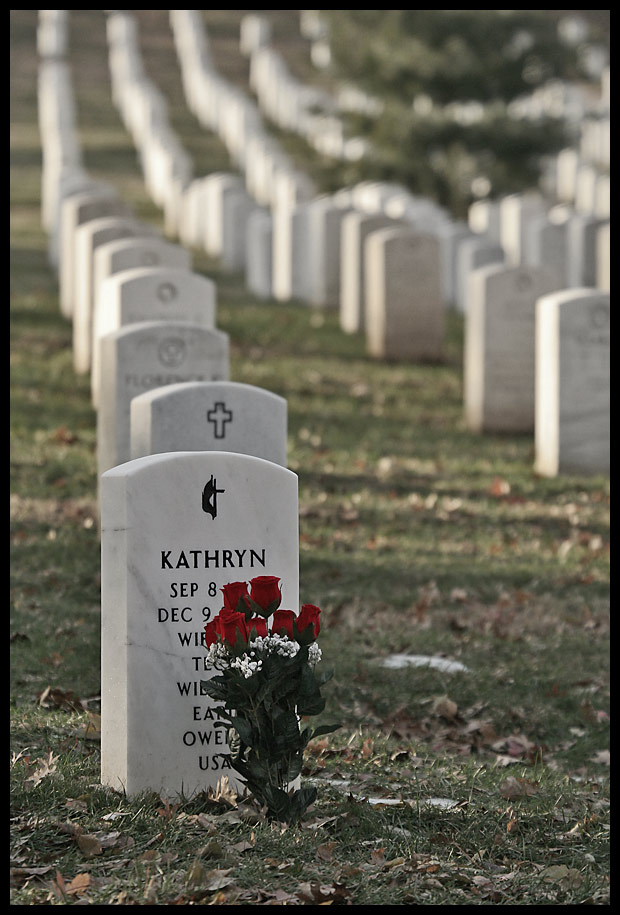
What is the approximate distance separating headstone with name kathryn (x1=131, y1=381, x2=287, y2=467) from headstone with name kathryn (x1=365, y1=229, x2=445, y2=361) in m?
A: 7.72

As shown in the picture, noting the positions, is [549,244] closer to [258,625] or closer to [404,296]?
[404,296]

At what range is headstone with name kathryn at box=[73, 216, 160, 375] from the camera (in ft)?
42.9

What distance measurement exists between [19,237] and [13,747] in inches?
720

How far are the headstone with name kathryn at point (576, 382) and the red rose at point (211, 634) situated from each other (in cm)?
698

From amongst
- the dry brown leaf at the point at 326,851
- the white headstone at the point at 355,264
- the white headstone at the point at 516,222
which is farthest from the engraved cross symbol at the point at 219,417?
the white headstone at the point at 516,222

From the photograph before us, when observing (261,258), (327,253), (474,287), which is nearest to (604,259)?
(327,253)

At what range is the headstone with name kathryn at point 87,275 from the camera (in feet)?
42.9

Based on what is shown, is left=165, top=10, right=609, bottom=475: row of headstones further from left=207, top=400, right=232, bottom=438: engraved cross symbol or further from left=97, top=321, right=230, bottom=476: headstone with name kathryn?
left=207, top=400, right=232, bottom=438: engraved cross symbol

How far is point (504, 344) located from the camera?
1274 centimetres

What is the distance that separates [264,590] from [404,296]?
10328 mm


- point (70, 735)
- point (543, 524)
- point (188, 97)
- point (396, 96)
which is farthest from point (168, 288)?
point (188, 97)

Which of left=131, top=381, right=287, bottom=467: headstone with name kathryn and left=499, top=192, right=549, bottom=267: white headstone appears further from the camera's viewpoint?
left=499, top=192, right=549, bottom=267: white headstone

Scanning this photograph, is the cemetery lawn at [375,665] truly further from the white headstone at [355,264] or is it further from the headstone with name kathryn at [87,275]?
the white headstone at [355,264]

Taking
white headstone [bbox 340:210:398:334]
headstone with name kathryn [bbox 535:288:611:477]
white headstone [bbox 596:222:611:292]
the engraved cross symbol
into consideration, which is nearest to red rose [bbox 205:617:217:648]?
the engraved cross symbol
